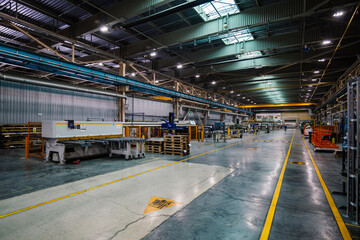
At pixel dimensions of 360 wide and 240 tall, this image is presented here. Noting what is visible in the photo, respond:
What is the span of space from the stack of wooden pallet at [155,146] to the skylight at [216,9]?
312 inches

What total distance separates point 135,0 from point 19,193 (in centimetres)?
896

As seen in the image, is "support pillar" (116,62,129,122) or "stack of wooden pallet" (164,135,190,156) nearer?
"stack of wooden pallet" (164,135,190,156)

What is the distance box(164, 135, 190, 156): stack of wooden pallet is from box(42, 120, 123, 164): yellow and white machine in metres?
3.55

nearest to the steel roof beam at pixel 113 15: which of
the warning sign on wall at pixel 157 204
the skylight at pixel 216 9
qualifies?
the skylight at pixel 216 9

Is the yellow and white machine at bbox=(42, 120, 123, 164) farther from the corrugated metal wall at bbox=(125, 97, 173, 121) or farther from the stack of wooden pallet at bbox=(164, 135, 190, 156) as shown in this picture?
the corrugated metal wall at bbox=(125, 97, 173, 121)

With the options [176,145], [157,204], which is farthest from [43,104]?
[157,204]

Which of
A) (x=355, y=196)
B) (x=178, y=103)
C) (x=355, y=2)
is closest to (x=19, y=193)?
(x=355, y=196)

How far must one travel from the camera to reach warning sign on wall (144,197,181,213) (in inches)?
154

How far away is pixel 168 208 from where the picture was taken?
3924 mm

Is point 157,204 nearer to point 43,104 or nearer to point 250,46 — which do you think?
point 250,46

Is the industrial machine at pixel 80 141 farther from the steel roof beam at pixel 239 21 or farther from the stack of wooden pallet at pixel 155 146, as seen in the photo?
the steel roof beam at pixel 239 21

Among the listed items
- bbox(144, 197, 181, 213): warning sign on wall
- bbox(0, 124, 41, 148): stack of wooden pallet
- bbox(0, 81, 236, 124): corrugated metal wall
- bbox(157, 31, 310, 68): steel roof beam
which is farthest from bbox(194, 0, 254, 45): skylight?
bbox(0, 124, 41, 148): stack of wooden pallet

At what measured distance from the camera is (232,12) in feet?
32.3

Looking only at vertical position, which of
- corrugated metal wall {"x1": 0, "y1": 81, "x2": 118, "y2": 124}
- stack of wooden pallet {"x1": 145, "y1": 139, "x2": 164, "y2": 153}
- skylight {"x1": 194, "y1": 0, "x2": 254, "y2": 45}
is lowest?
stack of wooden pallet {"x1": 145, "y1": 139, "x2": 164, "y2": 153}
